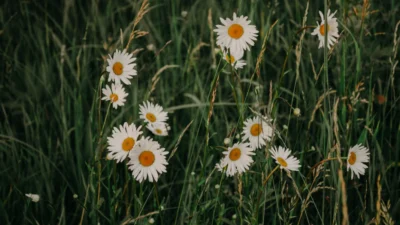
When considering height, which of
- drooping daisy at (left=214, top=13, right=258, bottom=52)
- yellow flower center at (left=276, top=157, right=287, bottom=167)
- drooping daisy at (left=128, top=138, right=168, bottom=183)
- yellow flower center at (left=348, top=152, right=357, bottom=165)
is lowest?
drooping daisy at (left=128, top=138, right=168, bottom=183)

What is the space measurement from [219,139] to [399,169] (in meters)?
0.55

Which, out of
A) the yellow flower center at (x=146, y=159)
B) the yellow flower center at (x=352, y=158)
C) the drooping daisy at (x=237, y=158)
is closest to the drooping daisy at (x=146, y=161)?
the yellow flower center at (x=146, y=159)

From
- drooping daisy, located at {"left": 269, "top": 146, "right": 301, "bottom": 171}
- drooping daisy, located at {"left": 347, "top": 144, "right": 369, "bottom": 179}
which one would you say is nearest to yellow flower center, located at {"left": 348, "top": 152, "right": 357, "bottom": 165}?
drooping daisy, located at {"left": 347, "top": 144, "right": 369, "bottom": 179}

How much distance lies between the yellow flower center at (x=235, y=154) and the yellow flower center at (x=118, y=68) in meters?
0.32

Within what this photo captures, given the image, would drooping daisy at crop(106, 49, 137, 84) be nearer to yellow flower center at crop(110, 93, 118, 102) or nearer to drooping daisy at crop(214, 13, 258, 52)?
yellow flower center at crop(110, 93, 118, 102)

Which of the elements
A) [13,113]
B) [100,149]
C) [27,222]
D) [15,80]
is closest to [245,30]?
[100,149]

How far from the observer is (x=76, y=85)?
67.7 inches

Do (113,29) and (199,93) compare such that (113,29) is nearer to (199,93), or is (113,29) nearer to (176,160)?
(199,93)

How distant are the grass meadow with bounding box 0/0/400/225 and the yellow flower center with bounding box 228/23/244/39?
0.18 ft

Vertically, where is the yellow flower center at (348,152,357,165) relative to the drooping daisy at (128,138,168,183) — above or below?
above

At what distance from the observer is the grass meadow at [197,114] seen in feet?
3.96

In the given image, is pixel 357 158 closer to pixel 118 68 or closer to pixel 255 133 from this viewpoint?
pixel 255 133

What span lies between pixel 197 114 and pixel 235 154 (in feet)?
0.74

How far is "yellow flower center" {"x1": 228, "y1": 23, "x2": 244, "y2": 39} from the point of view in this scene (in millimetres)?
1207
